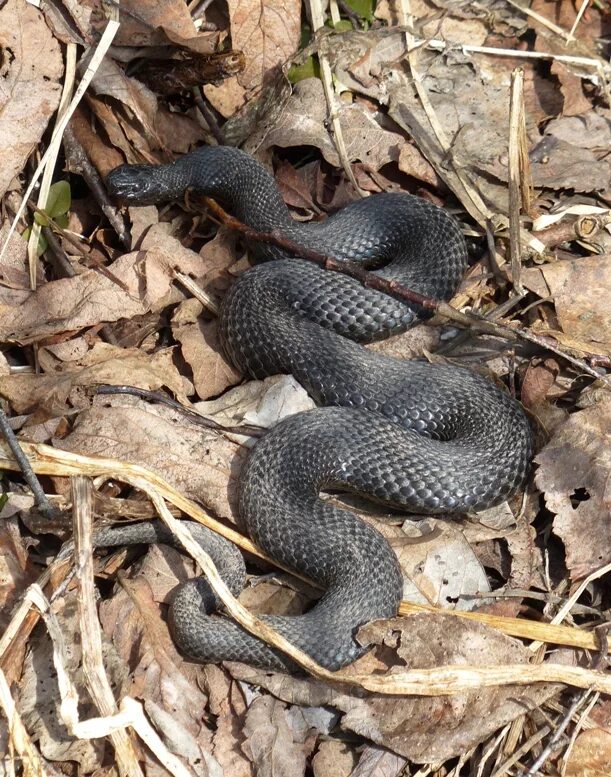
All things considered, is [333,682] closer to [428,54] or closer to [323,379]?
[323,379]

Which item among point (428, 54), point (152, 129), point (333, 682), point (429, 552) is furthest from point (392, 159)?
point (333, 682)

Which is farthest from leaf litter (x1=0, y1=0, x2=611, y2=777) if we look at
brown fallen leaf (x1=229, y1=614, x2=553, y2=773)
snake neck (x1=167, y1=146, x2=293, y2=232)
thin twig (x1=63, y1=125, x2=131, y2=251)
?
snake neck (x1=167, y1=146, x2=293, y2=232)

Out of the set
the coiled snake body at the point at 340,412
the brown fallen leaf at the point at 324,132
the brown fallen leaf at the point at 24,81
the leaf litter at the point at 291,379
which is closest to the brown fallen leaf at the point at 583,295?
the leaf litter at the point at 291,379

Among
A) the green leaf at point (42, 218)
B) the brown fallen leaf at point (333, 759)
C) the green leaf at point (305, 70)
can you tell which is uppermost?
the green leaf at point (305, 70)

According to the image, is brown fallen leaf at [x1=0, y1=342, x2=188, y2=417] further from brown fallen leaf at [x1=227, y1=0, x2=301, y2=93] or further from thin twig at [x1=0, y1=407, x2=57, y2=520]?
brown fallen leaf at [x1=227, y1=0, x2=301, y2=93]

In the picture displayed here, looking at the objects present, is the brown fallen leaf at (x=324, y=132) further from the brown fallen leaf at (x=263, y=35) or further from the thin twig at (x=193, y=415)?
the thin twig at (x=193, y=415)

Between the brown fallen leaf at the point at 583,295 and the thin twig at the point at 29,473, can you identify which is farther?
the brown fallen leaf at the point at 583,295

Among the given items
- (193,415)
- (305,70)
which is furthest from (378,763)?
(305,70)

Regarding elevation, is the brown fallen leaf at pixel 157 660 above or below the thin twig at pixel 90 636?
below

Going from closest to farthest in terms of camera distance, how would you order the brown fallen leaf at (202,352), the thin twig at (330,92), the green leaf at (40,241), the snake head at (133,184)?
the brown fallen leaf at (202,352), the green leaf at (40,241), the snake head at (133,184), the thin twig at (330,92)
